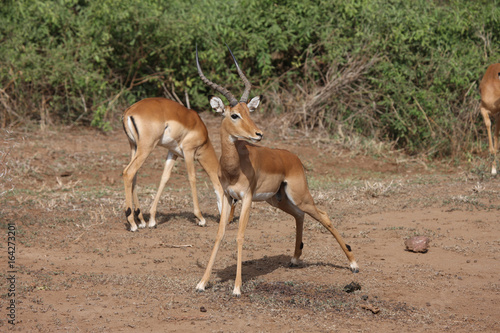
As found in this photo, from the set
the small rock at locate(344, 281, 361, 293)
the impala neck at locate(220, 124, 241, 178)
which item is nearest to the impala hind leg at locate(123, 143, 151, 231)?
the impala neck at locate(220, 124, 241, 178)

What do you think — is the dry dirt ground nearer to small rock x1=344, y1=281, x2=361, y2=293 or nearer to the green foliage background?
small rock x1=344, y1=281, x2=361, y2=293

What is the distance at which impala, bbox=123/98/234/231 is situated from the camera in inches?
310

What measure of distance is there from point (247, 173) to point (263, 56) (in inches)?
307

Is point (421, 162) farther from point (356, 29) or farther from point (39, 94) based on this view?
point (39, 94)

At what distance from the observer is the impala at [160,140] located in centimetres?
787

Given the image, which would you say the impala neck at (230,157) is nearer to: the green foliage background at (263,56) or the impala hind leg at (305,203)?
the impala hind leg at (305,203)

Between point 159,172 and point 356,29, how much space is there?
515 centimetres

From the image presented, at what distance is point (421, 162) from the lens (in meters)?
11.8

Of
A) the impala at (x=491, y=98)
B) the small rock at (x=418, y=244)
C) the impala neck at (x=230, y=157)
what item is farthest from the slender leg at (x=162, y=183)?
the impala at (x=491, y=98)

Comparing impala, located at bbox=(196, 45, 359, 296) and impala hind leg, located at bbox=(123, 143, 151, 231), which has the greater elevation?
impala, located at bbox=(196, 45, 359, 296)

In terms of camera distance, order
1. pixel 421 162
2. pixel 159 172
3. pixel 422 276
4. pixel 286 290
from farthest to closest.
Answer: pixel 421 162
pixel 159 172
pixel 422 276
pixel 286 290

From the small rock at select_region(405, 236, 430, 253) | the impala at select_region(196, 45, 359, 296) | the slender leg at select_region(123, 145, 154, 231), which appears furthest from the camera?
the slender leg at select_region(123, 145, 154, 231)

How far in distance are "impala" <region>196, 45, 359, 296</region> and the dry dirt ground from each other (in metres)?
0.45

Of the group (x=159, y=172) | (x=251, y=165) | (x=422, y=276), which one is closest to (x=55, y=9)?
(x=159, y=172)
